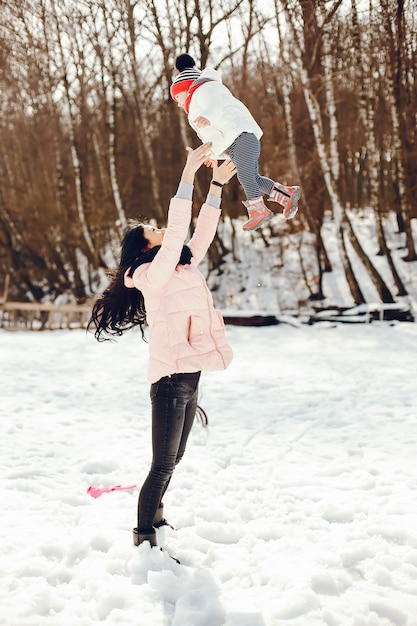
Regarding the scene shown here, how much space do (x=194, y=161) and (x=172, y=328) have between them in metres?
0.89

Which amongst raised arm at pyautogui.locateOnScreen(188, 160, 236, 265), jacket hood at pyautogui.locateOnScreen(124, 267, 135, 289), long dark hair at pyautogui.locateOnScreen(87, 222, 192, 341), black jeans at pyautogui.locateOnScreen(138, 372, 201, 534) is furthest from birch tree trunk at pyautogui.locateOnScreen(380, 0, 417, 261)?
black jeans at pyautogui.locateOnScreen(138, 372, 201, 534)

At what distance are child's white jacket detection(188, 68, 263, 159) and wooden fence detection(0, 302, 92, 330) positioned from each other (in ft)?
40.0

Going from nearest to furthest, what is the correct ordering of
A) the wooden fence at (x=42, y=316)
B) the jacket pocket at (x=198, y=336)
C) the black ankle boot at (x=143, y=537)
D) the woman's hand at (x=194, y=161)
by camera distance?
the woman's hand at (x=194, y=161) → the jacket pocket at (x=198, y=336) → the black ankle boot at (x=143, y=537) → the wooden fence at (x=42, y=316)

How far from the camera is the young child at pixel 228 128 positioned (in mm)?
2906

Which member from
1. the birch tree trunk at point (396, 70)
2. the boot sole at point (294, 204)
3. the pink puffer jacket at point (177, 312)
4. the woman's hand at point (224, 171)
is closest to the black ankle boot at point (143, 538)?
the pink puffer jacket at point (177, 312)

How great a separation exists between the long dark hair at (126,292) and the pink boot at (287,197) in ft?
1.92

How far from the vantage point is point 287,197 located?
10.1 ft

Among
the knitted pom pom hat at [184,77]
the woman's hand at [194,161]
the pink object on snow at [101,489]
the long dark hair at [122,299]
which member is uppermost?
the knitted pom pom hat at [184,77]

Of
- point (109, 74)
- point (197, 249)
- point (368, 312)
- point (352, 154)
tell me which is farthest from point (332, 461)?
point (352, 154)

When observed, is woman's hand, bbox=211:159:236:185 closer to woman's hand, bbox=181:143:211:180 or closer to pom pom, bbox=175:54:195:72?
woman's hand, bbox=181:143:211:180

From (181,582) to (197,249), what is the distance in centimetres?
192

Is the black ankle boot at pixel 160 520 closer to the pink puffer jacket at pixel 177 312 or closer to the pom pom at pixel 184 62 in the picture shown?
the pink puffer jacket at pixel 177 312

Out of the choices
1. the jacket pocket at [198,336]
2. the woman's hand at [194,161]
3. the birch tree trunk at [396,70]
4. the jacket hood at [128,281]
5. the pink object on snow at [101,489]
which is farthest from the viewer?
the birch tree trunk at [396,70]

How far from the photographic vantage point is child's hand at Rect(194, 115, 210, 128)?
9.55 feet
